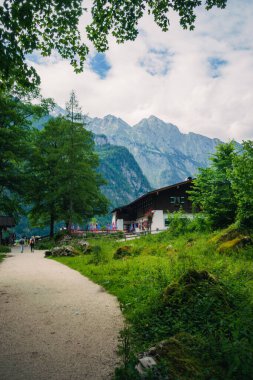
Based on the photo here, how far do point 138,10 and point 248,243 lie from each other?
1179 cm

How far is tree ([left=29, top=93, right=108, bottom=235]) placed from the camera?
123ft

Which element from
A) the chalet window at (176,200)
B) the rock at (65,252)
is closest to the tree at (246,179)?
the rock at (65,252)

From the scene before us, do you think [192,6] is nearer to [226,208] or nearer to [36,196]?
[226,208]

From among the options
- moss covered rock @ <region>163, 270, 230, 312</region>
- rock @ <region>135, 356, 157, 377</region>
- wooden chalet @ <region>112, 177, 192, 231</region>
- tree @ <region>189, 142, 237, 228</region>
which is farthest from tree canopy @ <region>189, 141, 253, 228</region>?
wooden chalet @ <region>112, 177, 192, 231</region>

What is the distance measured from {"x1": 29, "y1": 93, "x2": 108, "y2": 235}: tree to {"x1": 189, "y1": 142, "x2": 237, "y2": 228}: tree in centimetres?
1973

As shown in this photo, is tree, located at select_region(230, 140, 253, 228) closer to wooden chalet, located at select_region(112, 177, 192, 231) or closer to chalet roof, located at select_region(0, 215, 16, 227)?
wooden chalet, located at select_region(112, 177, 192, 231)

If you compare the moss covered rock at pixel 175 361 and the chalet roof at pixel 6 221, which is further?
the chalet roof at pixel 6 221

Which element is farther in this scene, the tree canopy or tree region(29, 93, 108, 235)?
tree region(29, 93, 108, 235)

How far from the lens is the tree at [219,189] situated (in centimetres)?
1959

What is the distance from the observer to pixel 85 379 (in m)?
3.94

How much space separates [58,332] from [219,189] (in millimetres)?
16653

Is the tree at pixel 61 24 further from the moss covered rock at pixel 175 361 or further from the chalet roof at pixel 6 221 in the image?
the chalet roof at pixel 6 221

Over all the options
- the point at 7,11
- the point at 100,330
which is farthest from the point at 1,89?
the point at 100,330

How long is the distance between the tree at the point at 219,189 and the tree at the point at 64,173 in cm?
1973
